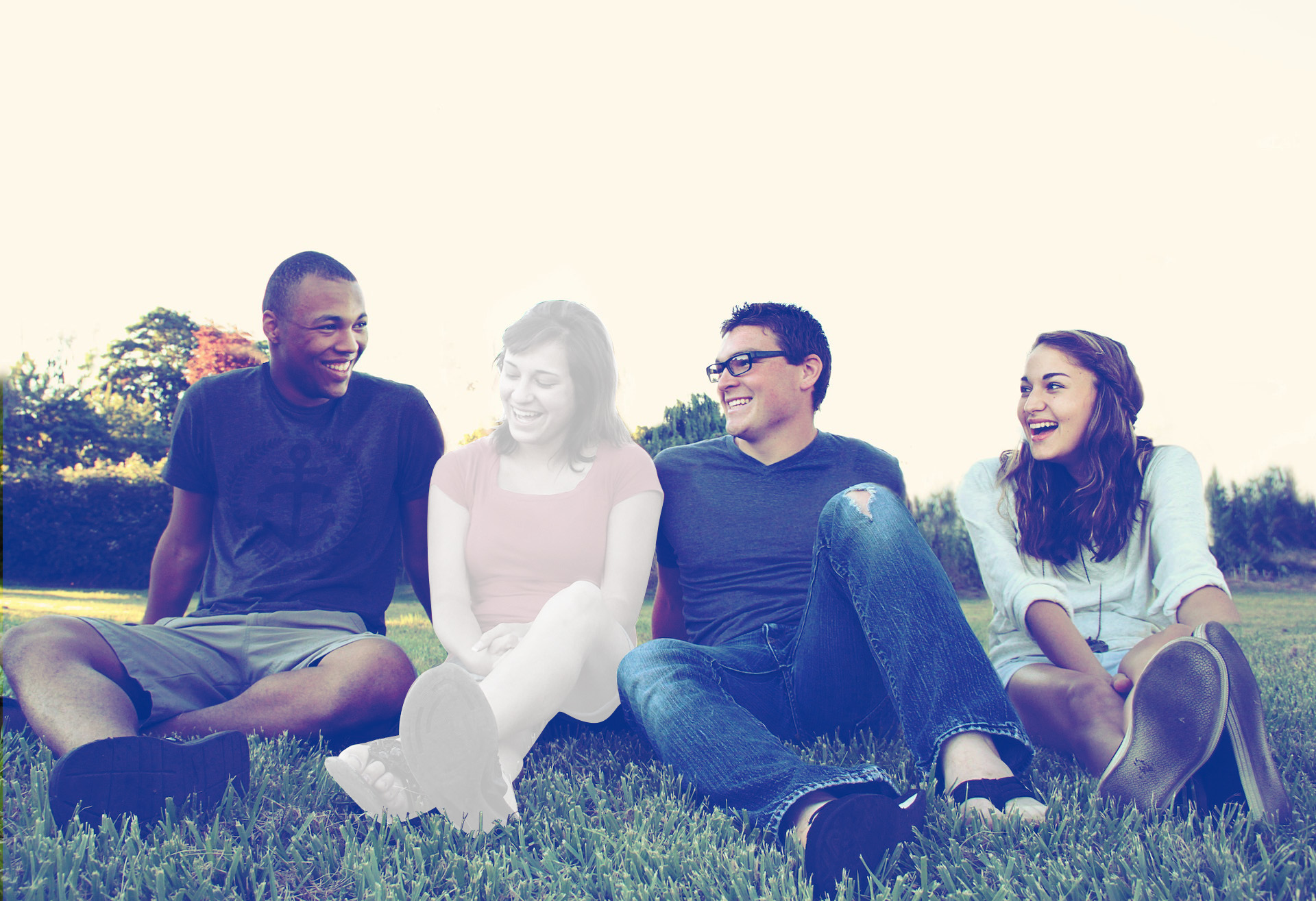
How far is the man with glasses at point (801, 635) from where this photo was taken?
199 centimetres

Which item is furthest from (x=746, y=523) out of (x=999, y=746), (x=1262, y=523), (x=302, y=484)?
(x=1262, y=523)

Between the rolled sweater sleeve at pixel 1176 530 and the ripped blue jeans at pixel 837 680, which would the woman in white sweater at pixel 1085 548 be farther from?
the ripped blue jeans at pixel 837 680

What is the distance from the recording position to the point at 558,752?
2.88m

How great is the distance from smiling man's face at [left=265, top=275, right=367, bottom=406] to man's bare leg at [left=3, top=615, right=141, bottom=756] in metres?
1.27

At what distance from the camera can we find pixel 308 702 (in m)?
2.82

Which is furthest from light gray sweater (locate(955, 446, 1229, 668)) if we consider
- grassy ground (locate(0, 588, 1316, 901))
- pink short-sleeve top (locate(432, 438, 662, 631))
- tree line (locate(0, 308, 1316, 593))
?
tree line (locate(0, 308, 1316, 593))

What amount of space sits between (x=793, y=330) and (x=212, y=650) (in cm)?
270

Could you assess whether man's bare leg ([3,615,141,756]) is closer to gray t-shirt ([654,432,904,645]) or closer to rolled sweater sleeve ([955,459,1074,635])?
gray t-shirt ([654,432,904,645])

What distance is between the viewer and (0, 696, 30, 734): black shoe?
285 cm

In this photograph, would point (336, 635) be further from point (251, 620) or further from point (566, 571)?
point (566, 571)

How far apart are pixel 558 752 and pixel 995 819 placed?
1504mm

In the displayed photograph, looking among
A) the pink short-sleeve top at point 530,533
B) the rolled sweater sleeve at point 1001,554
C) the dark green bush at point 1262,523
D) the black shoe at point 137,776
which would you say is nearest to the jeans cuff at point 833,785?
the rolled sweater sleeve at point 1001,554

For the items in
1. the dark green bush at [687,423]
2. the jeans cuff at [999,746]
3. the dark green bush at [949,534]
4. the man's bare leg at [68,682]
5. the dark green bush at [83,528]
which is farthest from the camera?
the dark green bush at [83,528]

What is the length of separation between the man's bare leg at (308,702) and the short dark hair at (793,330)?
2.06m
